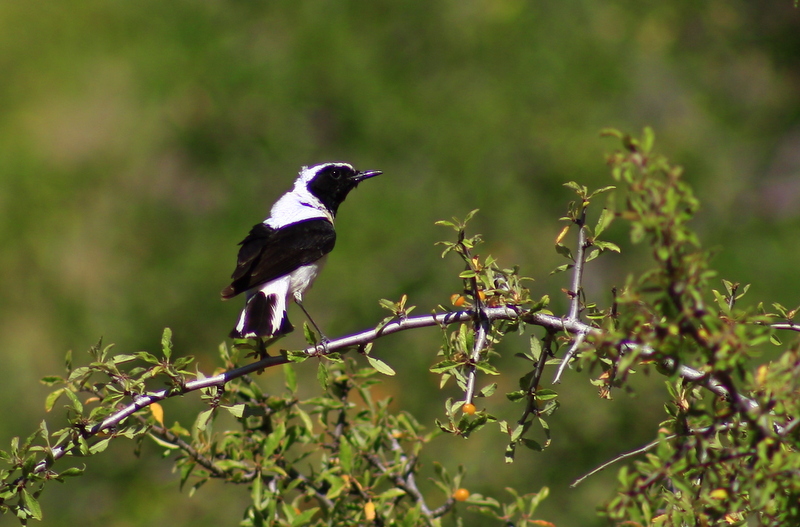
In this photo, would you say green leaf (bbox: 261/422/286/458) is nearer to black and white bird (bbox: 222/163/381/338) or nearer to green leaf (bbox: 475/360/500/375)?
black and white bird (bbox: 222/163/381/338)

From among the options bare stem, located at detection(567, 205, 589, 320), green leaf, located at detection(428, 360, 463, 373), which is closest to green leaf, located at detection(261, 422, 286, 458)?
green leaf, located at detection(428, 360, 463, 373)

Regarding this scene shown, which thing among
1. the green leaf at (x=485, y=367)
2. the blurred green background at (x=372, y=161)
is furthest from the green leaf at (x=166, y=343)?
the blurred green background at (x=372, y=161)

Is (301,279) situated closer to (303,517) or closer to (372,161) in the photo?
(303,517)

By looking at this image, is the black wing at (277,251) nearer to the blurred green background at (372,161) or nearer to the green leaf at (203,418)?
the green leaf at (203,418)

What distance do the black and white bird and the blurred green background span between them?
2.15m

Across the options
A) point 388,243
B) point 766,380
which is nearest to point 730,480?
point 766,380

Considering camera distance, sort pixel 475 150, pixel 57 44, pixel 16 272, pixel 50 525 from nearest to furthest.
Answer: pixel 50 525, pixel 475 150, pixel 16 272, pixel 57 44

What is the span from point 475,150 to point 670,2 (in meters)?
3.36

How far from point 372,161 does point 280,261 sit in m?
4.57

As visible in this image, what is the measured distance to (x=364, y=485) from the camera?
3244 millimetres

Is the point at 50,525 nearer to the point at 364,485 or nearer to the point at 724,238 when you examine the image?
the point at 364,485

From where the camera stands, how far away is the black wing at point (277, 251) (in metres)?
4.50

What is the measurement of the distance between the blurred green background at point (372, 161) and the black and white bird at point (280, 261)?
7.05ft

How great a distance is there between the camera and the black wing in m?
4.50
